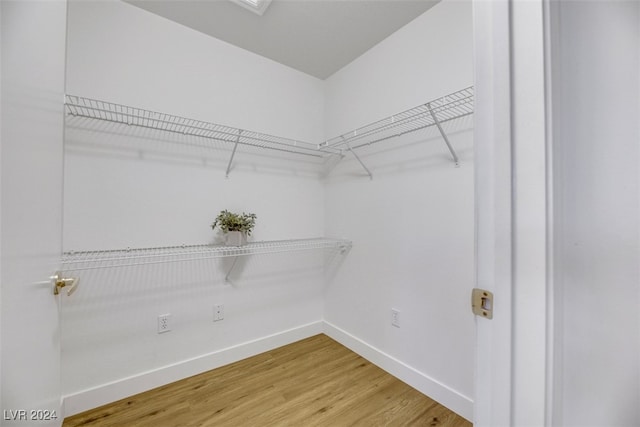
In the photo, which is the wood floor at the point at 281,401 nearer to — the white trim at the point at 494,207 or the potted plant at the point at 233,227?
the potted plant at the point at 233,227

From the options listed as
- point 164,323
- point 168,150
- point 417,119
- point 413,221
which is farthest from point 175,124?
point 413,221

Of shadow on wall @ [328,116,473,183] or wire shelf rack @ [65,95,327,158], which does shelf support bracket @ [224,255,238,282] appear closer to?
wire shelf rack @ [65,95,327,158]

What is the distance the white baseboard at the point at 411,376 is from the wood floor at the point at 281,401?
0.04 m

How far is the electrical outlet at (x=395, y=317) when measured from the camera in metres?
1.69

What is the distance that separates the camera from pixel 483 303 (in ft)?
1.66

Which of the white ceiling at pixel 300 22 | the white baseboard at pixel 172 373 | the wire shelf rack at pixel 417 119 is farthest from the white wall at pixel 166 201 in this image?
the wire shelf rack at pixel 417 119

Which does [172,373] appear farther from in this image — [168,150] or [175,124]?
[175,124]

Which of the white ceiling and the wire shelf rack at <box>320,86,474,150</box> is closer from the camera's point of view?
the wire shelf rack at <box>320,86,474,150</box>

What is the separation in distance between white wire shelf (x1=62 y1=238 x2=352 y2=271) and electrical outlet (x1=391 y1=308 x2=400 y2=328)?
0.60 m

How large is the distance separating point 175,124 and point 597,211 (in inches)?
75.6

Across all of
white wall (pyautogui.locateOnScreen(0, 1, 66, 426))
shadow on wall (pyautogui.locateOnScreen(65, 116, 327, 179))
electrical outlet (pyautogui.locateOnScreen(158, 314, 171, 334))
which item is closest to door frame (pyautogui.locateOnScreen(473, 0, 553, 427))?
white wall (pyautogui.locateOnScreen(0, 1, 66, 426))

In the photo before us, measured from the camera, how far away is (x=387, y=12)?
155 cm

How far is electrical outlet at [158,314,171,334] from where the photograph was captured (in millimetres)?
1588

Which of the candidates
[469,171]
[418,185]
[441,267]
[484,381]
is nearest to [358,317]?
[441,267]
